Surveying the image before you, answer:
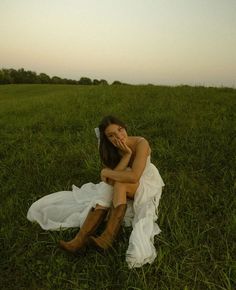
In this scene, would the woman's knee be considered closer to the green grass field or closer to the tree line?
the green grass field

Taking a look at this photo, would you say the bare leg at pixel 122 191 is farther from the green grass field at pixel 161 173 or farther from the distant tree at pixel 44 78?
the distant tree at pixel 44 78

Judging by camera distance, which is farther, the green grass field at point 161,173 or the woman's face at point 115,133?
the woman's face at point 115,133

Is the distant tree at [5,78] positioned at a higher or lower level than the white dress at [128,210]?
lower

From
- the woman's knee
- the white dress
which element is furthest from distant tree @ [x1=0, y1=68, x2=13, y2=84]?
the woman's knee

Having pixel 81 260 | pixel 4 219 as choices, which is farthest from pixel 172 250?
pixel 4 219

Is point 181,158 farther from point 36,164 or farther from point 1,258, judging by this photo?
point 1,258

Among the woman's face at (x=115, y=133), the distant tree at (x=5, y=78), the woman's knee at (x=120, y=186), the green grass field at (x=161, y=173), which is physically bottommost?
the distant tree at (x=5, y=78)

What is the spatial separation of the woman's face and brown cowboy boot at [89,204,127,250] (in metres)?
0.90

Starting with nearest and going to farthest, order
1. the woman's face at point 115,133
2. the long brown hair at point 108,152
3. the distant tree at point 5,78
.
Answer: the woman's face at point 115,133, the long brown hair at point 108,152, the distant tree at point 5,78

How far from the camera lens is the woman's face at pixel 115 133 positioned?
5434 millimetres

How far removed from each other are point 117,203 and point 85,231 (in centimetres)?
50

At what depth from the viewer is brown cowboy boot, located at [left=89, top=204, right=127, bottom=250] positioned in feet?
16.0

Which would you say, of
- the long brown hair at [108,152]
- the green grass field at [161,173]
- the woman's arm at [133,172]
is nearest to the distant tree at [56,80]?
the green grass field at [161,173]

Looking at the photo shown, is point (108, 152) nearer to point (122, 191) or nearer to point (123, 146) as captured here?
point (123, 146)
